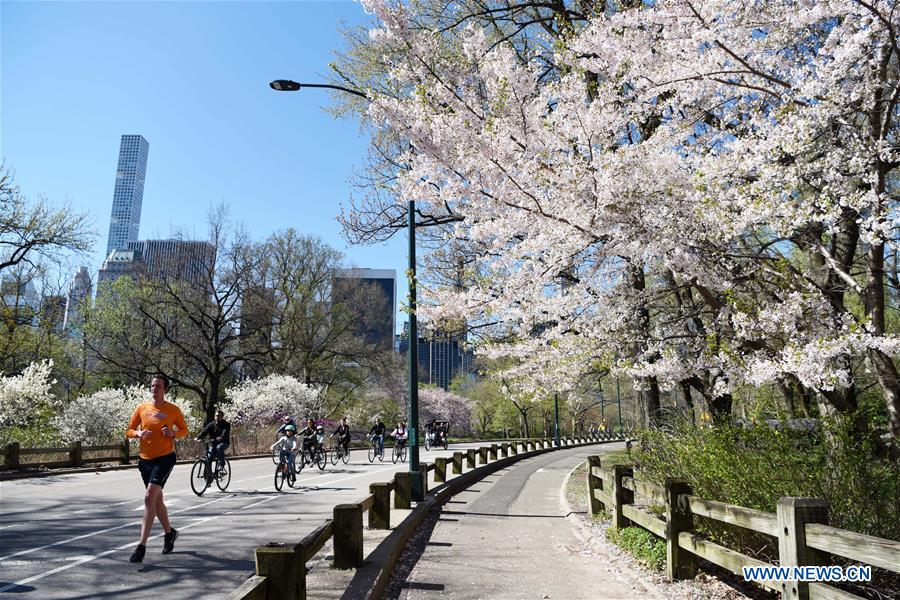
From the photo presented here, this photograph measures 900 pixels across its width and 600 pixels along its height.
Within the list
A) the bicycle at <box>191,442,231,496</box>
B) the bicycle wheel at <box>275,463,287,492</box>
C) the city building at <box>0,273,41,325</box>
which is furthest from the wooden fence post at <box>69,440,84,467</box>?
the city building at <box>0,273,41,325</box>

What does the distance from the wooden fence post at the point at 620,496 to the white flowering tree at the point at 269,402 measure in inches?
1146

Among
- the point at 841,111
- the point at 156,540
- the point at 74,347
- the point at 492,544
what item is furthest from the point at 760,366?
the point at 74,347

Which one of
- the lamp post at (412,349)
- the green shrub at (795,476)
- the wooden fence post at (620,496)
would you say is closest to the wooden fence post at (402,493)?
the lamp post at (412,349)

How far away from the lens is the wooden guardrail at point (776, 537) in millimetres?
3584

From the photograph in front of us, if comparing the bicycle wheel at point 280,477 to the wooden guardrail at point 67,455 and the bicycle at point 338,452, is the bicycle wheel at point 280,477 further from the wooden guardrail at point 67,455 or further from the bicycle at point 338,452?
the bicycle at point 338,452

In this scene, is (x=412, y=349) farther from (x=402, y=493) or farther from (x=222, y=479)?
(x=222, y=479)

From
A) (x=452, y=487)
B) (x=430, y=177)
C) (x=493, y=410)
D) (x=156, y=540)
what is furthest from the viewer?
(x=493, y=410)

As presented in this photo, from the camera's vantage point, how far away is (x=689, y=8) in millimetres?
7824

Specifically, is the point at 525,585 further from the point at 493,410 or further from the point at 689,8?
the point at 493,410

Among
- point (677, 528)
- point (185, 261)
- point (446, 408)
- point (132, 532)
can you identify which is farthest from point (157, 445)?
point (446, 408)

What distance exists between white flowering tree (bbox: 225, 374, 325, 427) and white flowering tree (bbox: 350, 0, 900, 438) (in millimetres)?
27609

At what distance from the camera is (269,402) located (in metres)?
35.4

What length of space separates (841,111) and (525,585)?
280 inches

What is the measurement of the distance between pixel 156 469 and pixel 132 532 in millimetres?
2393
